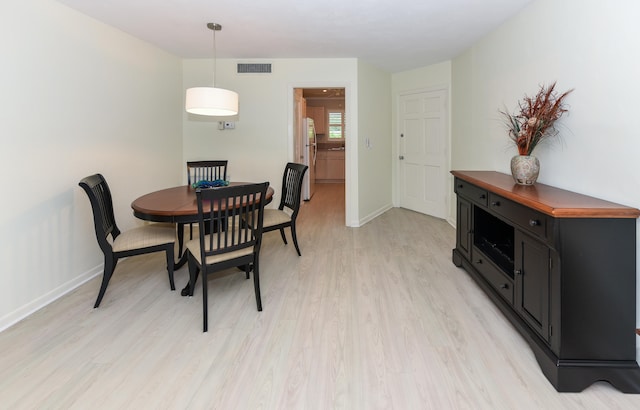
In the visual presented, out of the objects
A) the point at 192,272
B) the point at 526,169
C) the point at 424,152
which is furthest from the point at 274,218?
the point at 424,152

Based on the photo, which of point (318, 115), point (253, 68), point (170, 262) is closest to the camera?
point (170, 262)

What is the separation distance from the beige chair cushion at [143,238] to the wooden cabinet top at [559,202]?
235 cm

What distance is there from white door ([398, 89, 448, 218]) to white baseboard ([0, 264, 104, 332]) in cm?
443

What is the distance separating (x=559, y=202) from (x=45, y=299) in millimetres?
3410

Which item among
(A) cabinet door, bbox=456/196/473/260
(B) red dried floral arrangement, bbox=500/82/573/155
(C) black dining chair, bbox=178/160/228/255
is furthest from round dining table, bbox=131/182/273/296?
(B) red dried floral arrangement, bbox=500/82/573/155

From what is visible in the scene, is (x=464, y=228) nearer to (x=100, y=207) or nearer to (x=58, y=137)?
(x=100, y=207)

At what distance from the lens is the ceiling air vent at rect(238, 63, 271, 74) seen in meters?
4.76

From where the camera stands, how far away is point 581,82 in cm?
221

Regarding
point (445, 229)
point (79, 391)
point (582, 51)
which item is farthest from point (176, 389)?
point (445, 229)

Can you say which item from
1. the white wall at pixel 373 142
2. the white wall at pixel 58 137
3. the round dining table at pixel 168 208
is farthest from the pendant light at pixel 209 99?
the white wall at pixel 373 142

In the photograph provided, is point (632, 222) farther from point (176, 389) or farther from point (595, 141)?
point (176, 389)

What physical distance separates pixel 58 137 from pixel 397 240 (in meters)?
3.44

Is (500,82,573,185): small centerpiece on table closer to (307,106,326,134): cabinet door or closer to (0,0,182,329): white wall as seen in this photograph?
(0,0,182,329): white wall

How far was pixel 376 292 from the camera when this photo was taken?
2801 millimetres
